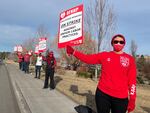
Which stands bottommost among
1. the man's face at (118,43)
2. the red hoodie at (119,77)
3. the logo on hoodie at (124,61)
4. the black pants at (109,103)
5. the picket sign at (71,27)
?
the black pants at (109,103)

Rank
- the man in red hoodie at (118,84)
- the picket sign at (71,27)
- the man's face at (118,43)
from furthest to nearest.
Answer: the picket sign at (71,27) < the man's face at (118,43) < the man in red hoodie at (118,84)

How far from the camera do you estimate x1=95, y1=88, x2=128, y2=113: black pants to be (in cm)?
597

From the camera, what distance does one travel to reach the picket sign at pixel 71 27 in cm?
1237

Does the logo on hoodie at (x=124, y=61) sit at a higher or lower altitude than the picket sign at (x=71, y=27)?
lower

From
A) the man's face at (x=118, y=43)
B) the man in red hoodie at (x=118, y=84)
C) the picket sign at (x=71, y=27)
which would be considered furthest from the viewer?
the picket sign at (x=71, y=27)

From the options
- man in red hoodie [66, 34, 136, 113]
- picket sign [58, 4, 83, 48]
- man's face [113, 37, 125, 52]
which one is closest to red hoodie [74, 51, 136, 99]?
man in red hoodie [66, 34, 136, 113]

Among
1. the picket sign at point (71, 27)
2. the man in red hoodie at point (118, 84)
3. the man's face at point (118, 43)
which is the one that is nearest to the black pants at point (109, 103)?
the man in red hoodie at point (118, 84)

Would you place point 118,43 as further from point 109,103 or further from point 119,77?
point 109,103

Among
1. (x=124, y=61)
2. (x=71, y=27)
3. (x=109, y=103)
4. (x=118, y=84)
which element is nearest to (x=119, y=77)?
(x=118, y=84)

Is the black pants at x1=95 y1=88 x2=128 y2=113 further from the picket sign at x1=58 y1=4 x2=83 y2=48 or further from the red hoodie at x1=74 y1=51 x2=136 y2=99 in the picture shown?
the picket sign at x1=58 y1=4 x2=83 y2=48

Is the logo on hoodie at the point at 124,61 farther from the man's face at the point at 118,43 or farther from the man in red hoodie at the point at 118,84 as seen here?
the man's face at the point at 118,43

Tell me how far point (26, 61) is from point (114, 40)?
26981 millimetres

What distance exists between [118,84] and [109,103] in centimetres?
36

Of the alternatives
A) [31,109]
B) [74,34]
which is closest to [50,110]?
[31,109]
